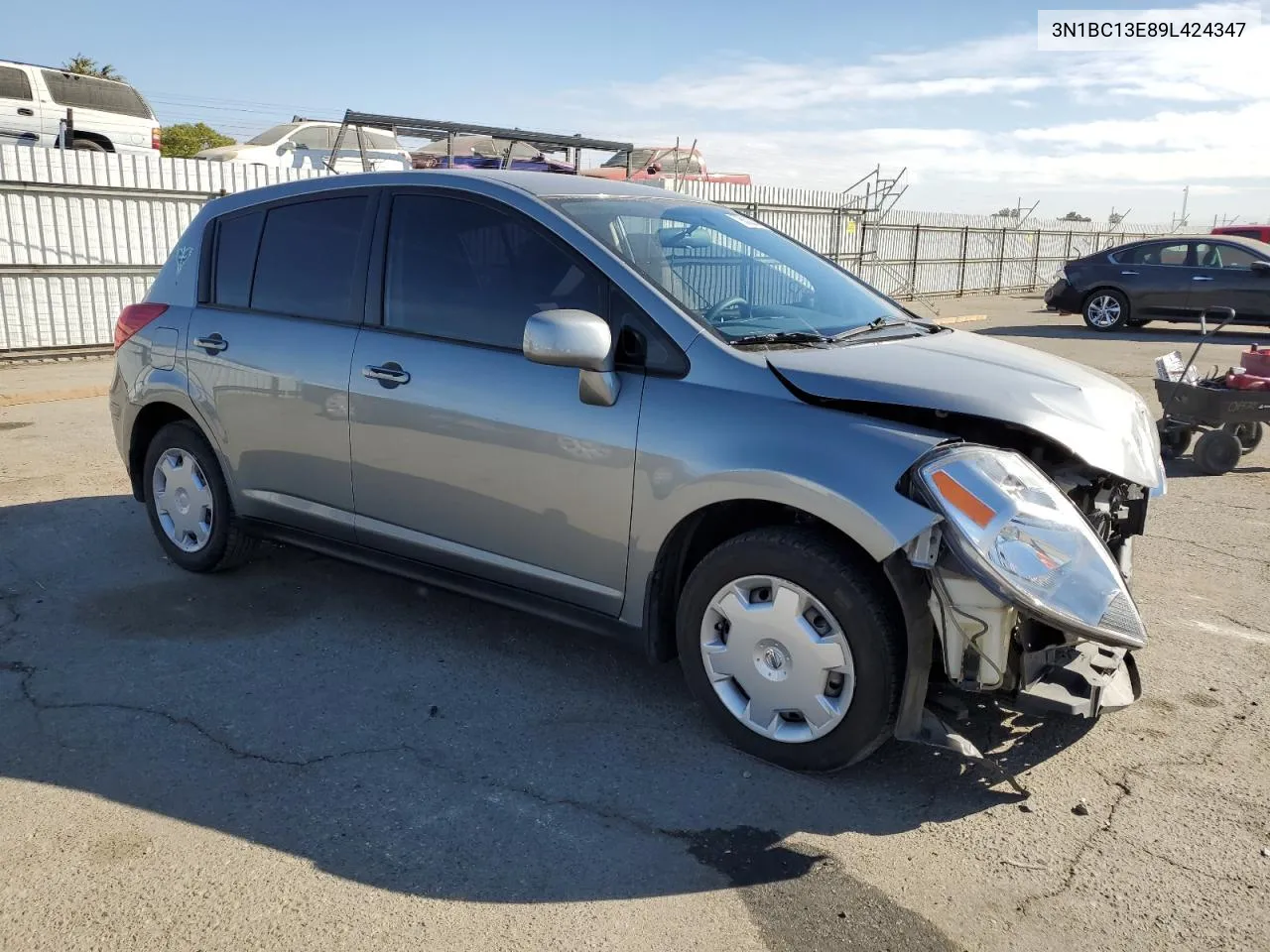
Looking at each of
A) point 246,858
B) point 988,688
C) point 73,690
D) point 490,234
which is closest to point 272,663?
point 73,690

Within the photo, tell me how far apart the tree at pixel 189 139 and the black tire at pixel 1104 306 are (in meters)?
30.2

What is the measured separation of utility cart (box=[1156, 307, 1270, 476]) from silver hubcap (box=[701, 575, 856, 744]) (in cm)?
459

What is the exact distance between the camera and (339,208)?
441 centimetres

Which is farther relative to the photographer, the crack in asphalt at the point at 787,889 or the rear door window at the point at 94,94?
the rear door window at the point at 94,94

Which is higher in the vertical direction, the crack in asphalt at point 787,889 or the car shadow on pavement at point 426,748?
the car shadow on pavement at point 426,748

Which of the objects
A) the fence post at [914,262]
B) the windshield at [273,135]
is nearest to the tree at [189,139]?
the windshield at [273,135]

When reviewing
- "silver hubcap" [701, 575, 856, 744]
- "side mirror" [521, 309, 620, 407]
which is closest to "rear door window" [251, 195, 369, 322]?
"side mirror" [521, 309, 620, 407]

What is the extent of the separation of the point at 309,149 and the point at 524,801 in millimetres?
19685

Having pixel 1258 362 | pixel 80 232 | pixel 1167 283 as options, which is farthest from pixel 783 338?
pixel 1167 283

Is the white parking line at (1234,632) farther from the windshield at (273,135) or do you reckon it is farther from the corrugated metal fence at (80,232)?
the windshield at (273,135)

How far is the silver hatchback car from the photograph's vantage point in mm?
3006

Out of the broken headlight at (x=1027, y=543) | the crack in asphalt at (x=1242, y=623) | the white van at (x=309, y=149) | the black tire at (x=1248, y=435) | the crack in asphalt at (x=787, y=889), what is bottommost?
the crack in asphalt at (x=787, y=889)

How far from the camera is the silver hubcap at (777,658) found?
3150 millimetres

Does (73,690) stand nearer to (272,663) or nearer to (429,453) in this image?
(272,663)
